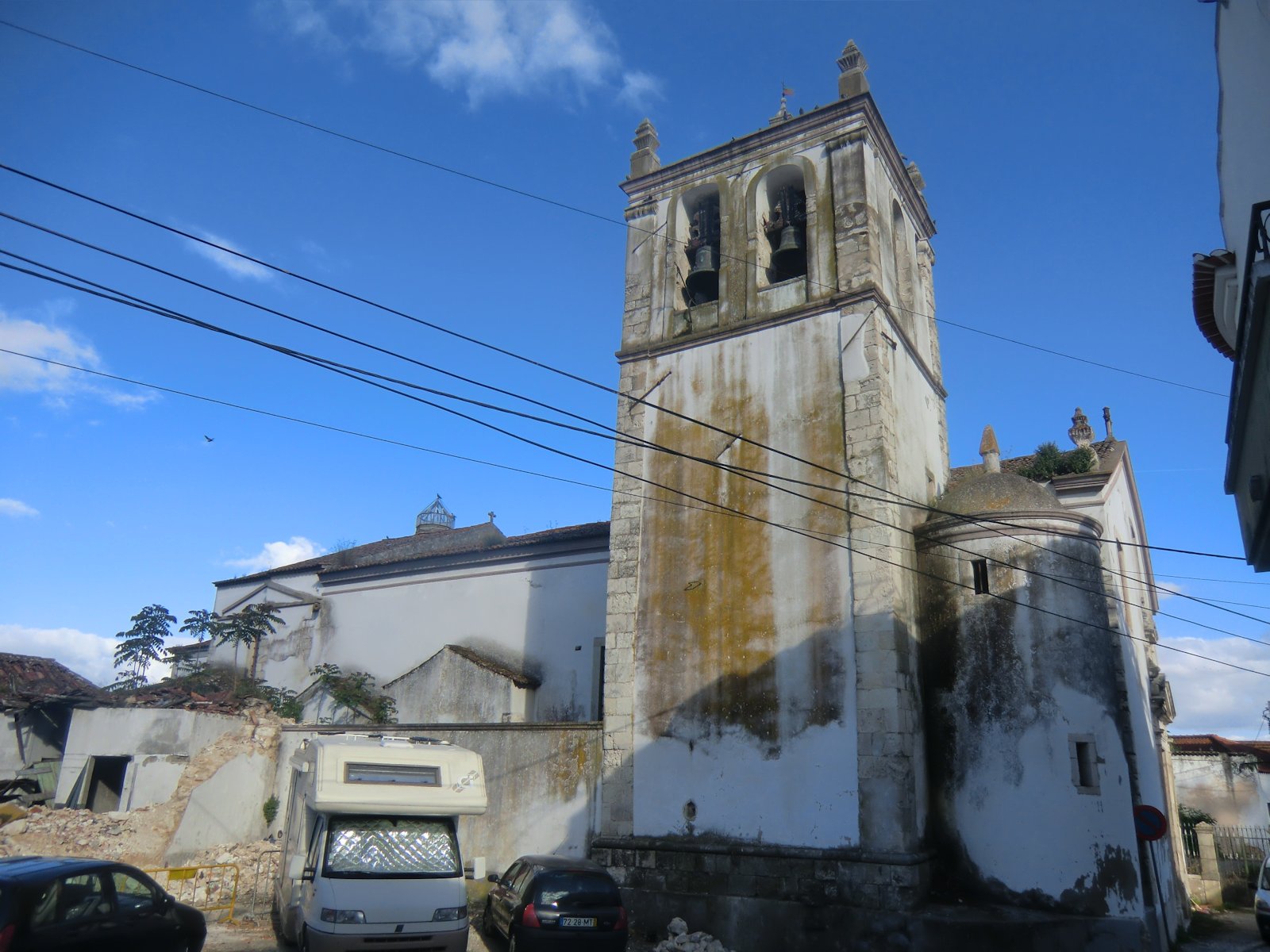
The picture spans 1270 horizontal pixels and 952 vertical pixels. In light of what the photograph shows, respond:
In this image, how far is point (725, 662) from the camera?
47.3 feet

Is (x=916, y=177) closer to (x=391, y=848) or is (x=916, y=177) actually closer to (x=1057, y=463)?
(x=1057, y=463)

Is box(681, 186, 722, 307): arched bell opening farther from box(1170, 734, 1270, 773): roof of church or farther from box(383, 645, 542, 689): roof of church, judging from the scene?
box(1170, 734, 1270, 773): roof of church

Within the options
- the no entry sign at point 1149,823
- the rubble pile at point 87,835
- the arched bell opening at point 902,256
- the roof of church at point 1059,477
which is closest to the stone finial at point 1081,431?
the roof of church at point 1059,477

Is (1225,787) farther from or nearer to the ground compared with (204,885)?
farther from the ground

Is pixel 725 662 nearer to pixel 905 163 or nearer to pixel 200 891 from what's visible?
pixel 200 891

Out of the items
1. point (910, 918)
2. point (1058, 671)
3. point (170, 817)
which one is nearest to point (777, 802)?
point (910, 918)

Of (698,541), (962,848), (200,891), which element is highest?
(698,541)

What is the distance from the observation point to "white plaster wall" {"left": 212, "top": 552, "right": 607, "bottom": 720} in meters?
20.0

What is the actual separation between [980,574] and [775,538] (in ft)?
10.8

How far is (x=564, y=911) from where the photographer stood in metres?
11.0

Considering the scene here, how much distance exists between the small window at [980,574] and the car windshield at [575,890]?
723cm

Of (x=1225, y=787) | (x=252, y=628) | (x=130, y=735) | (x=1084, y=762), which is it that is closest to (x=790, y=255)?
(x=1084, y=762)

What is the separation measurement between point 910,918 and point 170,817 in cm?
1368

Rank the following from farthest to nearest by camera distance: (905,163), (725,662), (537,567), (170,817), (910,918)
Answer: (537,567) < (905,163) < (170,817) < (725,662) < (910,918)
